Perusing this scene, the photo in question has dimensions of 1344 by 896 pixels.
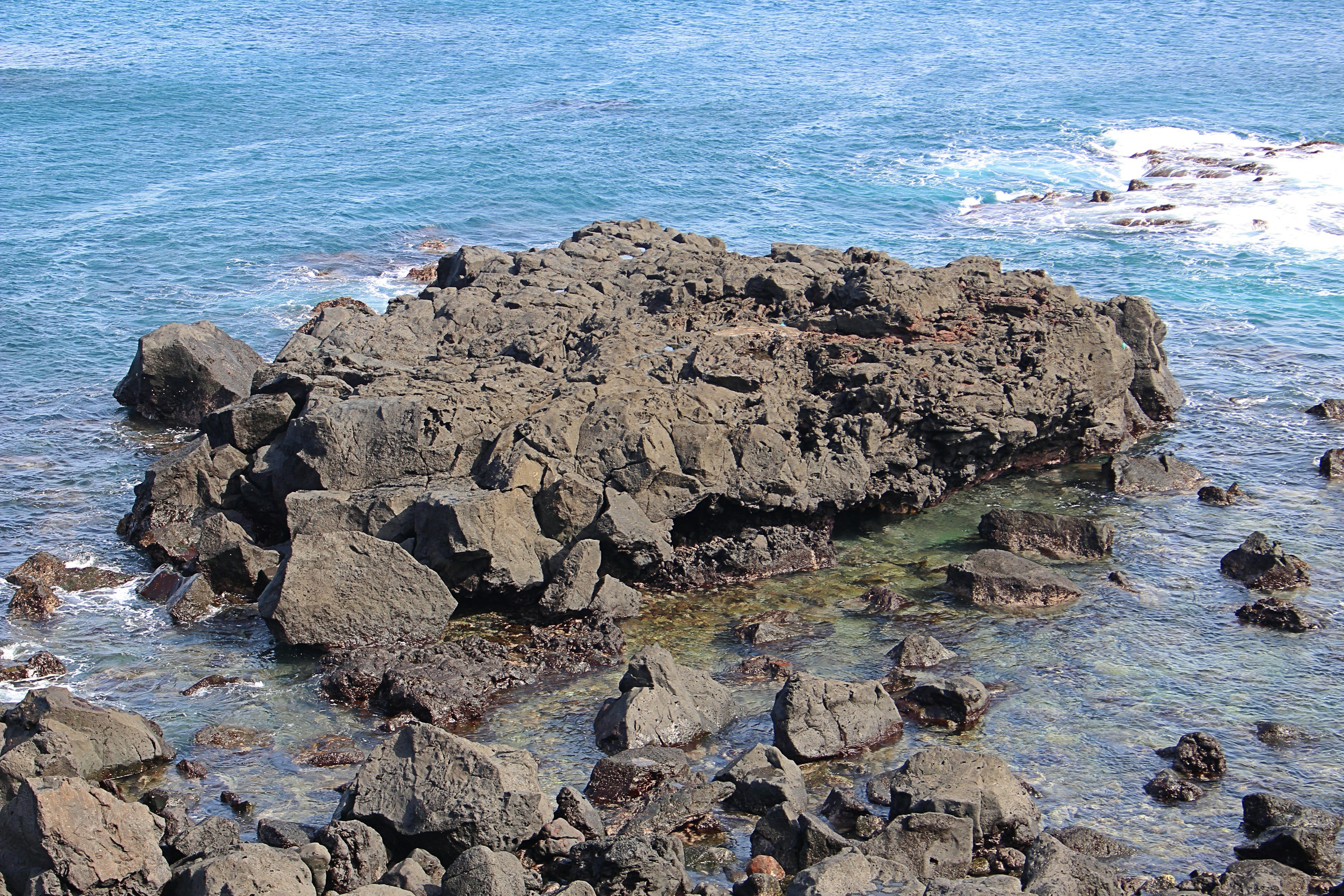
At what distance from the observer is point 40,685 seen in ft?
60.6

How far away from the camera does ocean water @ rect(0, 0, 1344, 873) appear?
17.8 m

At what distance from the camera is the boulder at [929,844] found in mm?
13719

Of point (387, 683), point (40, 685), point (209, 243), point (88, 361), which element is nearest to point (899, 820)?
point (387, 683)

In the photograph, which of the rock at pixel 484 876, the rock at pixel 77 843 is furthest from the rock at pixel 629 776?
the rock at pixel 77 843

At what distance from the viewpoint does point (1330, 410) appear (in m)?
28.8

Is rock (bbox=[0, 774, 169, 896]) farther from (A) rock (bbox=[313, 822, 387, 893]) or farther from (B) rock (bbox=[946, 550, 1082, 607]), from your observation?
(B) rock (bbox=[946, 550, 1082, 607])

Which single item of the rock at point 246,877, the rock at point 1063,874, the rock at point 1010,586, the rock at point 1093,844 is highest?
the rock at point 246,877

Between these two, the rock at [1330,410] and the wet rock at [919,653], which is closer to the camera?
the wet rock at [919,653]

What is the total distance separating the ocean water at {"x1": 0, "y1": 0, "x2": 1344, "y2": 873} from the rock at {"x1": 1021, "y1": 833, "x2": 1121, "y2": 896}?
172 centimetres

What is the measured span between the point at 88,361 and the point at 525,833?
1044 inches

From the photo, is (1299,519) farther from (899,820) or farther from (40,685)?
(40,685)

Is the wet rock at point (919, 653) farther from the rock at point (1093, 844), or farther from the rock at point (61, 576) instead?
the rock at point (61, 576)

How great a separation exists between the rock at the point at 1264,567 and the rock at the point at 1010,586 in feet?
9.64

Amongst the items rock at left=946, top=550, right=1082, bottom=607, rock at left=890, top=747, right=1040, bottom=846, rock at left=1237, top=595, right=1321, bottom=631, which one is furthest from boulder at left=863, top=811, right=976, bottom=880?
rock at left=1237, top=595, right=1321, bottom=631
